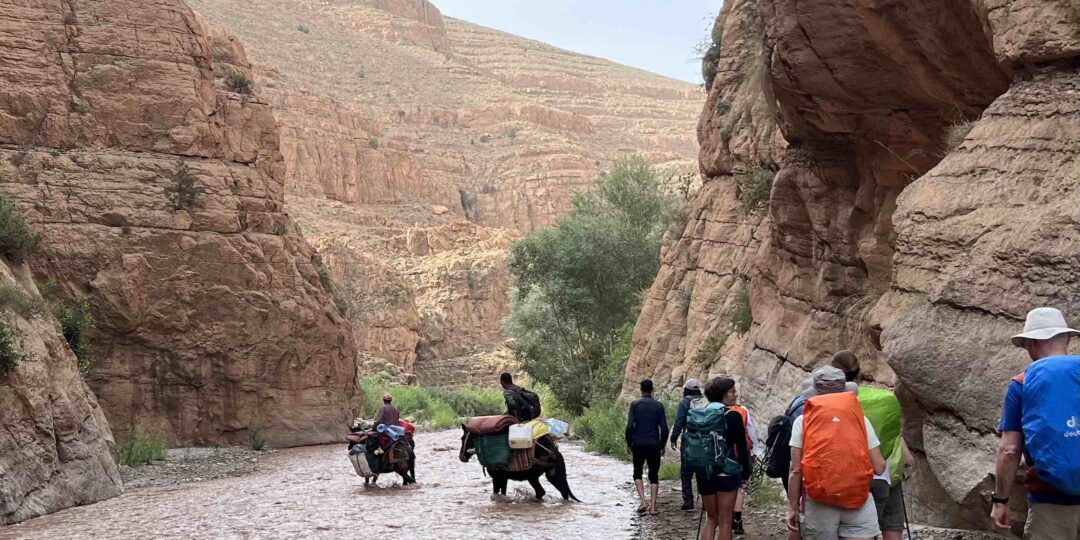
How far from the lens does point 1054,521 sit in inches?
197

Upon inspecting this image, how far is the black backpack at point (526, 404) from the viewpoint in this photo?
13.5 meters

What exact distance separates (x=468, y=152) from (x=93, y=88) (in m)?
84.7

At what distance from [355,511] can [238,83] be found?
23.1 m

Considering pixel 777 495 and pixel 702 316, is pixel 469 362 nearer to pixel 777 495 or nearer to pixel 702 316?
pixel 702 316

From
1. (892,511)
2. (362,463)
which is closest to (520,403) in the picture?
(362,463)

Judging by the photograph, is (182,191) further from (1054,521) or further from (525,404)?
(1054,521)

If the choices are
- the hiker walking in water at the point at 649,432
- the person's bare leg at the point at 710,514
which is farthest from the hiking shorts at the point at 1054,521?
the hiker walking in water at the point at 649,432

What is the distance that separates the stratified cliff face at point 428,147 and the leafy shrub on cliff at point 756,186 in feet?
124

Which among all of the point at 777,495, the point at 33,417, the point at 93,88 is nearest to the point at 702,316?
the point at 777,495

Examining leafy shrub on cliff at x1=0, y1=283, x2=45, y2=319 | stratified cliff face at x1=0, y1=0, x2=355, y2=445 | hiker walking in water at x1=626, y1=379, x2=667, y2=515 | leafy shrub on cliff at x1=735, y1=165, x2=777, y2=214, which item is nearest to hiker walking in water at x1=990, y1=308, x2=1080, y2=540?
hiker walking in water at x1=626, y1=379, x2=667, y2=515

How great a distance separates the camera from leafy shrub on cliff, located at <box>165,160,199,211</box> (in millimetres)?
28344

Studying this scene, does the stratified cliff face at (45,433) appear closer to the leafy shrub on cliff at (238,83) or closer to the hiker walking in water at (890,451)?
the hiker walking in water at (890,451)

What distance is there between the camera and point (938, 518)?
25.5 ft

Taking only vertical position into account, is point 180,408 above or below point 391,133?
below
